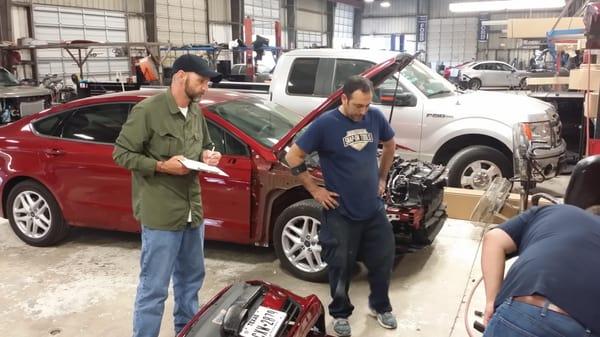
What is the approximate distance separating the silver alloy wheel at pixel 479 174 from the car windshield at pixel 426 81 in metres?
0.99

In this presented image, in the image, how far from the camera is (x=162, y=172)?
2883 mm

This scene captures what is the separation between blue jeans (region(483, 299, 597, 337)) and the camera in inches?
65.1

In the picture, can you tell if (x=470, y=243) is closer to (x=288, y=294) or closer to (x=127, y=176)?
(x=288, y=294)

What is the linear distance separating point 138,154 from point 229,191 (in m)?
1.56

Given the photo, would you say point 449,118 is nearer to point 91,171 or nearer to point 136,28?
point 91,171

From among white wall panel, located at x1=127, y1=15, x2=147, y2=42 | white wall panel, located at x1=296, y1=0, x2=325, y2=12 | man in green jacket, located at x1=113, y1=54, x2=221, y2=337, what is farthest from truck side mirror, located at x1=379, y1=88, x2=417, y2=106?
white wall panel, located at x1=296, y1=0, x2=325, y2=12

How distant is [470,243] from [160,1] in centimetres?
1865

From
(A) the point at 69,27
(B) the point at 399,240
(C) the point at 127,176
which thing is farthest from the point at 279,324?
(A) the point at 69,27

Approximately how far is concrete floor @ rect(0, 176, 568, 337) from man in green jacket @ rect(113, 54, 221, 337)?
2.63ft

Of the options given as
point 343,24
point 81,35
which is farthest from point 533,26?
point 343,24

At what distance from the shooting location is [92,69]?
1880 cm

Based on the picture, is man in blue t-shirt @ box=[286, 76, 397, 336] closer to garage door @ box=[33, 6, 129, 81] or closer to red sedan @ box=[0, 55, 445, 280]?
red sedan @ box=[0, 55, 445, 280]

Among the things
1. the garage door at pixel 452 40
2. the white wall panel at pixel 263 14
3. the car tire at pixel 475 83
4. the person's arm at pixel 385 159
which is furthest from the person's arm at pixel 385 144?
the garage door at pixel 452 40

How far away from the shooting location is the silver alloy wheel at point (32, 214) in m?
5.05
